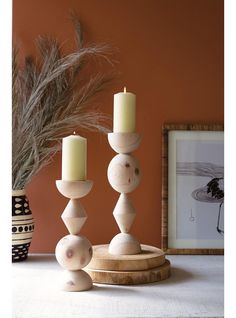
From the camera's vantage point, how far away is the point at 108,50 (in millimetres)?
1493

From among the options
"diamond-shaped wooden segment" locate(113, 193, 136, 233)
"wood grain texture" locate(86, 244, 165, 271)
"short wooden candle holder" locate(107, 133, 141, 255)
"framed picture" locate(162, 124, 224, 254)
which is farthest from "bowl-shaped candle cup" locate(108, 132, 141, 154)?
"framed picture" locate(162, 124, 224, 254)

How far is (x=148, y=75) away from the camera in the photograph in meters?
1.51

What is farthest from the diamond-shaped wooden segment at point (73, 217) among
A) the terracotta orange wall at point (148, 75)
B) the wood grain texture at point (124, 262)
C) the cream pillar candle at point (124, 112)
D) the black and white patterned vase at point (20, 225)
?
the terracotta orange wall at point (148, 75)

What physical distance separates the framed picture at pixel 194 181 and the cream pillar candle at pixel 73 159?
53cm

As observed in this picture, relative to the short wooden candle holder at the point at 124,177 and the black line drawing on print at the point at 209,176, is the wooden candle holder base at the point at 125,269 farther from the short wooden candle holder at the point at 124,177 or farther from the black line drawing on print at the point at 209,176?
the black line drawing on print at the point at 209,176

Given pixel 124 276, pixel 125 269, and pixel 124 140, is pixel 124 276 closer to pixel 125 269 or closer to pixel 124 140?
pixel 125 269

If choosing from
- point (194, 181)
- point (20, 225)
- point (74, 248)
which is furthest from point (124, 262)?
point (194, 181)

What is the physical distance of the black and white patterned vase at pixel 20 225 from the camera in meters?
1.29

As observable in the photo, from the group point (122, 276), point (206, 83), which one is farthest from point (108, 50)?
point (122, 276)

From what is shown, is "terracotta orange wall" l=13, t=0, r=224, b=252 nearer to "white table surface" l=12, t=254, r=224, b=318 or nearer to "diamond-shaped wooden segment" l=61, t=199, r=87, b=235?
"white table surface" l=12, t=254, r=224, b=318

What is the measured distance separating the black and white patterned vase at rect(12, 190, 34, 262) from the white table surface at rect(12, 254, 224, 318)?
3.8 inches

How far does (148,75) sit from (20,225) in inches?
24.6

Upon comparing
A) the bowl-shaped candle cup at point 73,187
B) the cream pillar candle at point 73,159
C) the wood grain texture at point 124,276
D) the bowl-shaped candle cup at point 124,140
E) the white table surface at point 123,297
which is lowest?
the white table surface at point 123,297

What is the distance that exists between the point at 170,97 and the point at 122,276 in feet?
2.24
